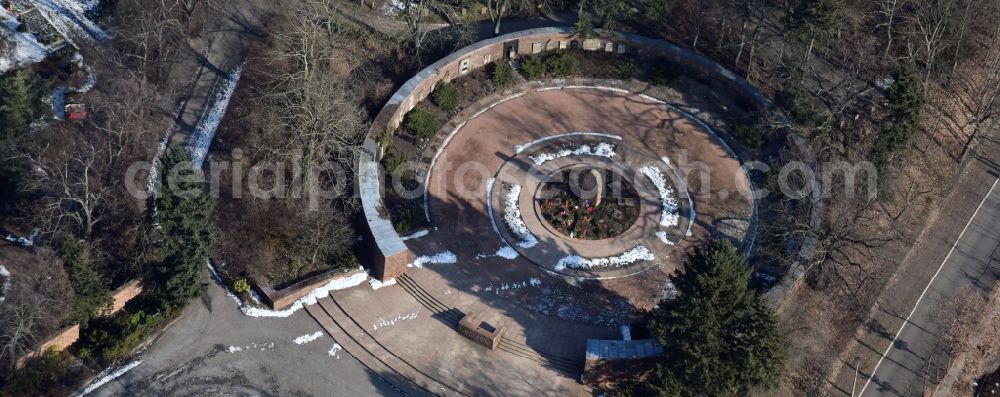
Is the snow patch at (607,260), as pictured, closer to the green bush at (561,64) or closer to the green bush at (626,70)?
the green bush at (626,70)

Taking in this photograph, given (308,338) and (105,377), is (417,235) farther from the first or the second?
(105,377)

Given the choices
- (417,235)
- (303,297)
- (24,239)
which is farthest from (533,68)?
(24,239)

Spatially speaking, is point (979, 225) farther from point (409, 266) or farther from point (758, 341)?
point (409, 266)

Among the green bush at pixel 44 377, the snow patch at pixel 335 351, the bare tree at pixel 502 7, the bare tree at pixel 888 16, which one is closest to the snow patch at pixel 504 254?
the snow patch at pixel 335 351

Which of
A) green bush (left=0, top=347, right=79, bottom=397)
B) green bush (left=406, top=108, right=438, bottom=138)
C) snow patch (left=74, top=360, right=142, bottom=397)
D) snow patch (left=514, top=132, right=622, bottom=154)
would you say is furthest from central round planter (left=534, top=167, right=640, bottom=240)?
green bush (left=0, top=347, right=79, bottom=397)

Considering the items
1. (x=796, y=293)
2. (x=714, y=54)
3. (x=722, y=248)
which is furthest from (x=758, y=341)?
(x=714, y=54)

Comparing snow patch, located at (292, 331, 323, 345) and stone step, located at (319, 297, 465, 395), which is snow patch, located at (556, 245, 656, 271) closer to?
stone step, located at (319, 297, 465, 395)
